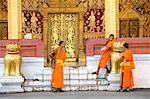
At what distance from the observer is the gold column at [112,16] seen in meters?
Answer: 20.6

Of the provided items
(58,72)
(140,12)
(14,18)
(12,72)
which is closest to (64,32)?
(14,18)

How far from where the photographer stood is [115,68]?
18.7 metres

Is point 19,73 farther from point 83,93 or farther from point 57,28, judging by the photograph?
point 57,28

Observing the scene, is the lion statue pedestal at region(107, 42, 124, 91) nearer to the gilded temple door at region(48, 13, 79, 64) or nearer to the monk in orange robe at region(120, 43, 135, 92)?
the monk in orange robe at region(120, 43, 135, 92)

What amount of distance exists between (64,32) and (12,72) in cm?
449

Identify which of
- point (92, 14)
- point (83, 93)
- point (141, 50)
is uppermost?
point (92, 14)

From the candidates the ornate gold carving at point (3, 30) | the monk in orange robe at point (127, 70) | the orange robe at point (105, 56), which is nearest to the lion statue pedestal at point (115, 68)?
the monk in orange robe at point (127, 70)

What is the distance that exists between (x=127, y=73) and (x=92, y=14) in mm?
4741

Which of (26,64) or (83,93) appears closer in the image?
(83,93)

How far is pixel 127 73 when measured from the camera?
18297 mm

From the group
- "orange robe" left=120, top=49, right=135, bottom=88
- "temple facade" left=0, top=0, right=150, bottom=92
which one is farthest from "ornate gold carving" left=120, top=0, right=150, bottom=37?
"orange robe" left=120, top=49, right=135, bottom=88

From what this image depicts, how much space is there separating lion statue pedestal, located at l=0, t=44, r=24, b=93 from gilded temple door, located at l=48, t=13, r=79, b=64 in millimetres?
3916

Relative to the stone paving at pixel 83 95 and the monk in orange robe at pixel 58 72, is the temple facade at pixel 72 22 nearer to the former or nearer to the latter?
the monk in orange robe at pixel 58 72

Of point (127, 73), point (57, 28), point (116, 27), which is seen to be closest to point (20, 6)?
point (57, 28)
